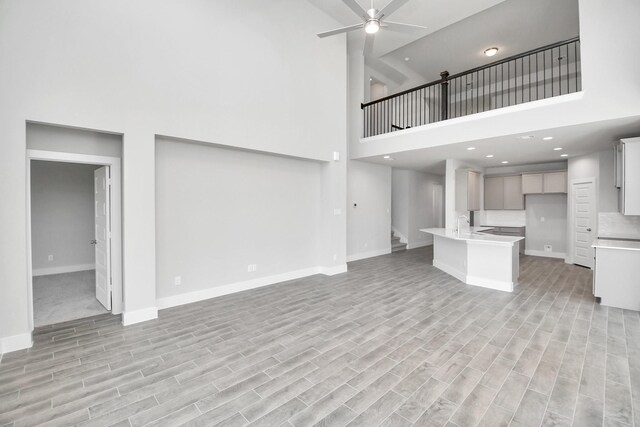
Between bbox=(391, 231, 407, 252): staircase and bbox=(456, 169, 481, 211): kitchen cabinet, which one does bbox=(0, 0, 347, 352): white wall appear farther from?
bbox=(391, 231, 407, 252): staircase

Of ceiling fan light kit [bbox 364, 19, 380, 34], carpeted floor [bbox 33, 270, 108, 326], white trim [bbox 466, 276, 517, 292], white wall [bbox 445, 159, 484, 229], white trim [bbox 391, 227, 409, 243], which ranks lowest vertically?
carpeted floor [bbox 33, 270, 108, 326]

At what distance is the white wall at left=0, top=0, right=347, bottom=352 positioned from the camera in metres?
2.92

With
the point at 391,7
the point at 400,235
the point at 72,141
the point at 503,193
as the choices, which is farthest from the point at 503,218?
the point at 72,141

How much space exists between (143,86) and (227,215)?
6.98 feet

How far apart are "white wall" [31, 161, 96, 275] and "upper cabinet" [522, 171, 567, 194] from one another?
430 inches

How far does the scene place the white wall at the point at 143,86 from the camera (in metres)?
2.92

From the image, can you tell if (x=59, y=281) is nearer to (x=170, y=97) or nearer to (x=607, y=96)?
(x=170, y=97)

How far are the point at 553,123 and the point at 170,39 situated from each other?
563 cm

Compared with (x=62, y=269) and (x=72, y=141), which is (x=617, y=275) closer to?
(x=72, y=141)

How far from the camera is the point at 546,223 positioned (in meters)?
8.05

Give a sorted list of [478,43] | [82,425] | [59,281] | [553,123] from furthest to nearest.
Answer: [478,43]
[59,281]
[553,123]
[82,425]

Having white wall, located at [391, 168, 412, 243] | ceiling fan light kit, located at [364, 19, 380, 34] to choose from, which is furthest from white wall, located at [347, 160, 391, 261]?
ceiling fan light kit, located at [364, 19, 380, 34]

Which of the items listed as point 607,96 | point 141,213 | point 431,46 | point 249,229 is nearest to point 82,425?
point 141,213

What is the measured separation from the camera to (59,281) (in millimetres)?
5582
